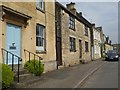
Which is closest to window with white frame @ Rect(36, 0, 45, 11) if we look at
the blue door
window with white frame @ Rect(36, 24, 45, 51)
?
window with white frame @ Rect(36, 24, 45, 51)

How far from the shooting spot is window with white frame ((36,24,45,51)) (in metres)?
16.7

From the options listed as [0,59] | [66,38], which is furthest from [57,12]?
[0,59]

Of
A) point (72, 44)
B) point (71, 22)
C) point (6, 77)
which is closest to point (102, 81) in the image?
point (6, 77)

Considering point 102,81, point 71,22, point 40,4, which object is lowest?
point 102,81

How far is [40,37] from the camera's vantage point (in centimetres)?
1716

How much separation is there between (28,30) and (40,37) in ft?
7.81

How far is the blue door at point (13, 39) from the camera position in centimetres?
1274

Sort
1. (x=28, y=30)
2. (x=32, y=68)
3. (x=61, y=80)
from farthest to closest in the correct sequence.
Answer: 1. (x=28, y=30)
2. (x=32, y=68)
3. (x=61, y=80)

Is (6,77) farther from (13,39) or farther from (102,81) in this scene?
(102,81)

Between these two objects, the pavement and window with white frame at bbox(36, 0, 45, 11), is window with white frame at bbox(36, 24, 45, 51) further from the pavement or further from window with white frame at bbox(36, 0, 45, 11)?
the pavement

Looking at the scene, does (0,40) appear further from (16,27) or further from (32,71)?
(32,71)

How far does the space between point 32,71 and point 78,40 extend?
16.6 meters

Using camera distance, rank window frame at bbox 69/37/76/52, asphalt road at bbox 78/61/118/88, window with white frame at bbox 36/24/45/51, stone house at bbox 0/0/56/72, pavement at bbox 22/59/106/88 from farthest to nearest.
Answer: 1. window frame at bbox 69/37/76/52
2. window with white frame at bbox 36/24/45/51
3. stone house at bbox 0/0/56/72
4. asphalt road at bbox 78/61/118/88
5. pavement at bbox 22/59/106/88

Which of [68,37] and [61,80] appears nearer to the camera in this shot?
[61,80]
